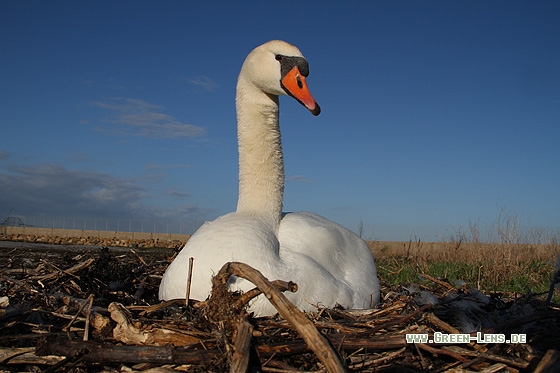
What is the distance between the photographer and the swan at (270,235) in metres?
3.88

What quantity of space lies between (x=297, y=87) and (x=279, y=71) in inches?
11.6

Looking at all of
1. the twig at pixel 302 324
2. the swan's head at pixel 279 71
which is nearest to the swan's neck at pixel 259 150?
the swan's head at pixel 279 71

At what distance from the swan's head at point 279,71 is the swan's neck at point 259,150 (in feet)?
0.47

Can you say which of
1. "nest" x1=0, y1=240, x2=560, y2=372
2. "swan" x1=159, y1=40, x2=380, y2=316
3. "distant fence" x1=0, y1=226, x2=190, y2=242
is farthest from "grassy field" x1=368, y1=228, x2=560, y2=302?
"distant fence" x1=0, y1=226, x2=190, y2=242

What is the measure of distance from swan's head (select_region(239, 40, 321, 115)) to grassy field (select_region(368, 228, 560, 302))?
8.83 ft

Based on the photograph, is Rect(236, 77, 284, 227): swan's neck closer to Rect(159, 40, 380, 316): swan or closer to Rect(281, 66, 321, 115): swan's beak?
Rect(159, 40, 380, 316): swan

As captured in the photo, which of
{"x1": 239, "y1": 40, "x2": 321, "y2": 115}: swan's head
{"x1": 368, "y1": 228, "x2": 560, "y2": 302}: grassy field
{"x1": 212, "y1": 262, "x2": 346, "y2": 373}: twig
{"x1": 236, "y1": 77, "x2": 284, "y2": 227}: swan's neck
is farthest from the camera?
{"x1": 368, "y1": 228, "x2": 560, "y2": 302}: grassy field

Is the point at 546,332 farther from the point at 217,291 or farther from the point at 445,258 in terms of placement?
the point at 445,258

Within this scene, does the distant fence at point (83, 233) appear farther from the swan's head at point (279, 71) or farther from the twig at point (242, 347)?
the twig at point (242, 347)

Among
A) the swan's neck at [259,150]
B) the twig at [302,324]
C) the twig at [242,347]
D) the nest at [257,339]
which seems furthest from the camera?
the swan's neck at [259,150]

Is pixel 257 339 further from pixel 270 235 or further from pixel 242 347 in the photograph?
pixel 270 235

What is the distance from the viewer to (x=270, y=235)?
4383 mm

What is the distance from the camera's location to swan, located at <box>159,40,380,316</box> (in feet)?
12.7

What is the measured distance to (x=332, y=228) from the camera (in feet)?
17.2
